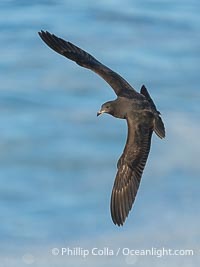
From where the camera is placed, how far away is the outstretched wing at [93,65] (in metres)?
12.5

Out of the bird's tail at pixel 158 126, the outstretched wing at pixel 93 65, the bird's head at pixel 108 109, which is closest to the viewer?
the bird's tail at pixel 158 126

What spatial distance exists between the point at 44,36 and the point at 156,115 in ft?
5.63

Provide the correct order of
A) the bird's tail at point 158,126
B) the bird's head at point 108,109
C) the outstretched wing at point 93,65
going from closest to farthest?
1. the bird's tail at point 158,126
2. the bird's head at point 108,109
3. the outstretched wing at point 93,65

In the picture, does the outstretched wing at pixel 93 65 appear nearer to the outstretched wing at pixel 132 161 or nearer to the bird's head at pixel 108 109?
the bird's head at pixel 108 109

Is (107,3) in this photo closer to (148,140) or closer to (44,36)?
(44,36)

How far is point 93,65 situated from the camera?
42.3ft

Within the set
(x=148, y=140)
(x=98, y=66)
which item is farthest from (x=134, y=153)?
(x=98, y=66)

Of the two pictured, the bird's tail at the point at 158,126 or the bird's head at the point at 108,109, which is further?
the bird's head at the point at 108,109

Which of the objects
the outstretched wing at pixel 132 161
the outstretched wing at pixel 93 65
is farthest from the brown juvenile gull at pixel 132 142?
the outstretched wing at pixel 93 65

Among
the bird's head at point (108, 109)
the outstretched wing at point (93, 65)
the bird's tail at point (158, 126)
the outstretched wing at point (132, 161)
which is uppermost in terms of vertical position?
the outstretched wing at point (93, 65)

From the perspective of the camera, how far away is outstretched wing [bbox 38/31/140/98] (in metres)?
12.5

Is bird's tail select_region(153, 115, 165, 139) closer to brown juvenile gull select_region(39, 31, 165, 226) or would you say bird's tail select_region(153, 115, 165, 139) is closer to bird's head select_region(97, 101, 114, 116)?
brown juvenile gull select_region(39, 31, 165, 226)

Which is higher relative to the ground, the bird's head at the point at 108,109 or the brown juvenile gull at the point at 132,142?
the bird's head at the point at 108,109

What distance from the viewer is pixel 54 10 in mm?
20438
